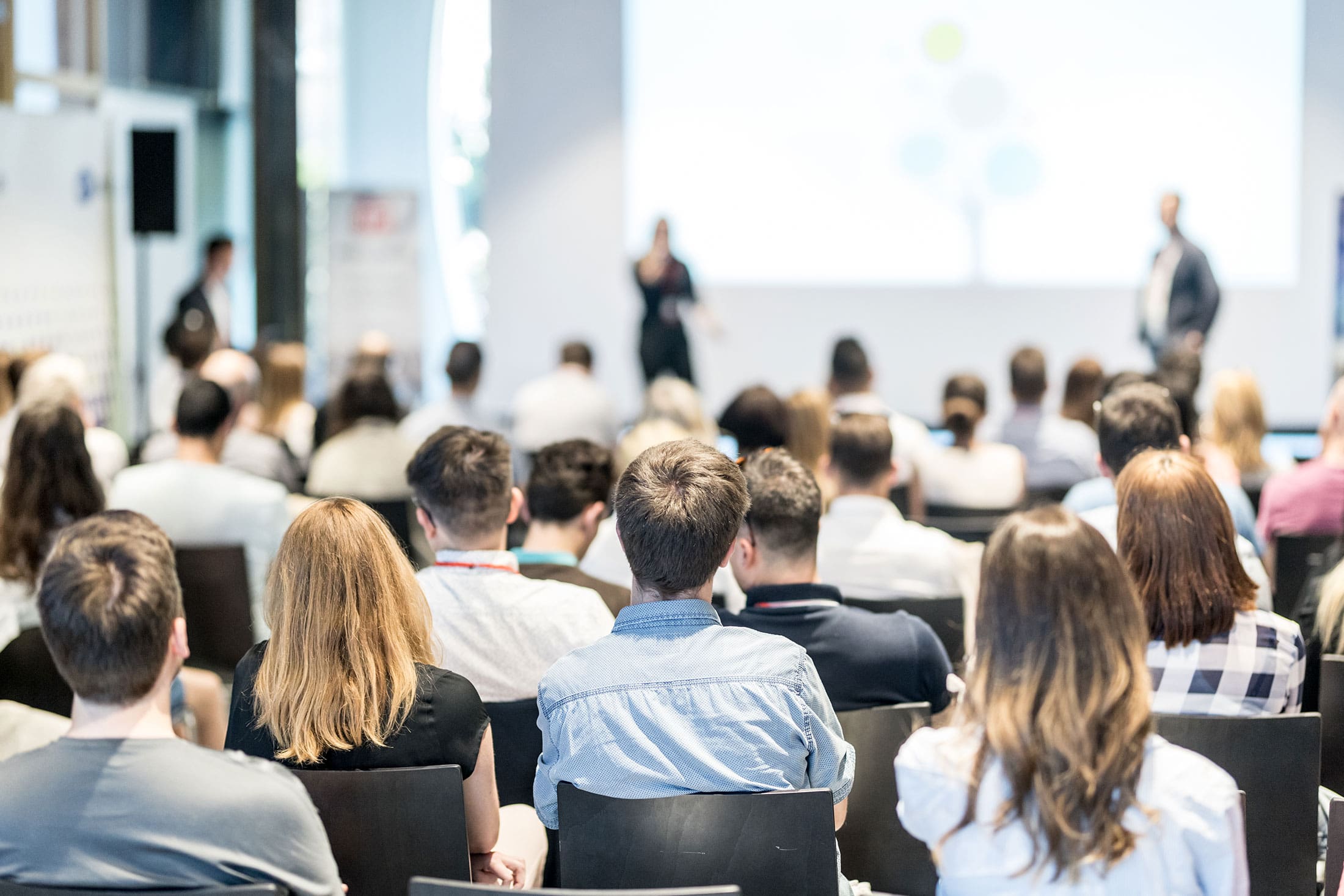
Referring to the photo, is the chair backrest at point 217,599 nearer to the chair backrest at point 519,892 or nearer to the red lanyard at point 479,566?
the red lanyard at point 479,566

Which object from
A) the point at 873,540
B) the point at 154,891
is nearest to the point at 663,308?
the point at 873,540

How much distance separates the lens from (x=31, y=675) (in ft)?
9.39

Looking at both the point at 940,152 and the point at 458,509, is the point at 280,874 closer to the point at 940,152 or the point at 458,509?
the point at 458,509

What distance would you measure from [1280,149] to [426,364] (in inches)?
241

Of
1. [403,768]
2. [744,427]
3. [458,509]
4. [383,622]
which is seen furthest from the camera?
[744,427]

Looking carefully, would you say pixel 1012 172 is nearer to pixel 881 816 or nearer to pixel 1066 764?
pixel 881 816

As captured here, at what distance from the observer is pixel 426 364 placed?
10320 mm

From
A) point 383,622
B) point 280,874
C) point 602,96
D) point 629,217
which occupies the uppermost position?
point 602,96

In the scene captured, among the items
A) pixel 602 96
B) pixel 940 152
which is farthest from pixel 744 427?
pixel 602 96

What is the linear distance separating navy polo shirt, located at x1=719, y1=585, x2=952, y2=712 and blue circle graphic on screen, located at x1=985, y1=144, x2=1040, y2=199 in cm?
721

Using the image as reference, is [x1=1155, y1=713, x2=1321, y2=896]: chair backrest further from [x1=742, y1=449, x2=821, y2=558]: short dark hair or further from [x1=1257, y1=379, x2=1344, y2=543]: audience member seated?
[x1=1257, y1=379, x2=1344, y2=543]: audience member seated

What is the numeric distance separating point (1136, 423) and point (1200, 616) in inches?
44.5

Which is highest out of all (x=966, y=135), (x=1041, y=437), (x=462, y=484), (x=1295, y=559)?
(x=966, y=135)

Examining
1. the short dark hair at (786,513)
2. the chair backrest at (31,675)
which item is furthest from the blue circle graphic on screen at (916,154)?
the chair backrest at (31,675)
